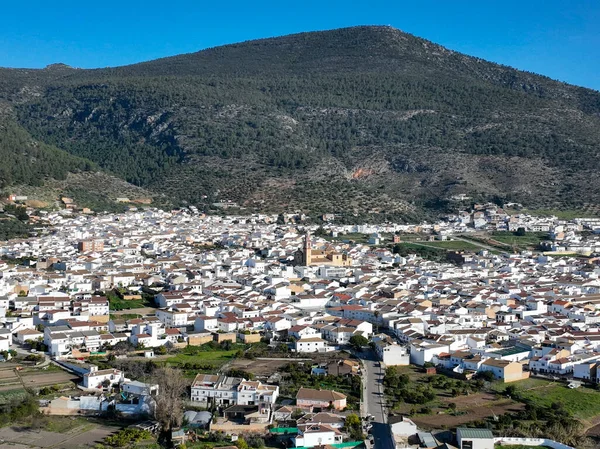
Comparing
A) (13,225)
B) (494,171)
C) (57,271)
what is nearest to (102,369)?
(57,271)

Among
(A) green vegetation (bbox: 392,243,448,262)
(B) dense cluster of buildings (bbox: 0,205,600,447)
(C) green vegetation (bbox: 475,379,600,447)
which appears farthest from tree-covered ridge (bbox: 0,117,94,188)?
(C) green vegetation (bbox: 475,379,600,447)

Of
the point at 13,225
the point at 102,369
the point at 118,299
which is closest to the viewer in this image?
the point at 102,369

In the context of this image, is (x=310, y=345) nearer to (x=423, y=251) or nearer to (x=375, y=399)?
(x=375, y=399)

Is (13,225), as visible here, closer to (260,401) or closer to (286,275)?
(286,275)

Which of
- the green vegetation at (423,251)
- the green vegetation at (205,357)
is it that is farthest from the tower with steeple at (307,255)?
the green vegetation at (205,357)

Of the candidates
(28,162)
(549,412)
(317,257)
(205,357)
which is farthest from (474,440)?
(28,162)

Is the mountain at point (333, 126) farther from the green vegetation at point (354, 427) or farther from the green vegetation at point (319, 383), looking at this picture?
the green vegetation at point (354, 427)
